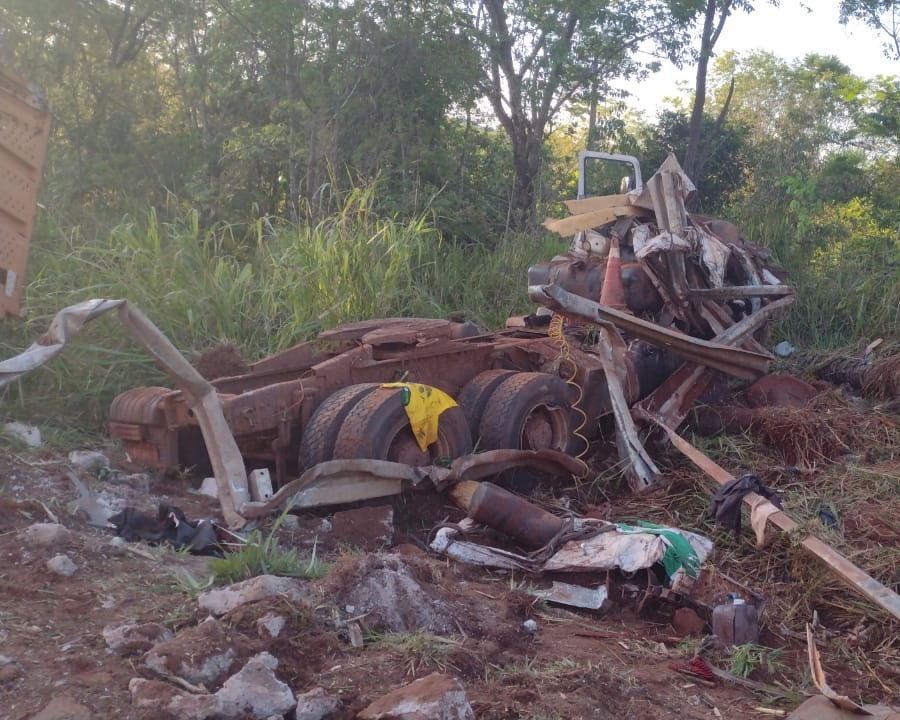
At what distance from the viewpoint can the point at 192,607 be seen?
10.6ft

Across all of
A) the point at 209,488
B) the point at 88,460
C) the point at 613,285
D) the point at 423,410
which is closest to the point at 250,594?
the point at 209,488

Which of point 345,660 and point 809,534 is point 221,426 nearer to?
point 345,660

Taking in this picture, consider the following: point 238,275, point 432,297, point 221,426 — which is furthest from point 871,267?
point 221,426

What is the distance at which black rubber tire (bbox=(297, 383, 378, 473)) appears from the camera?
4934mm

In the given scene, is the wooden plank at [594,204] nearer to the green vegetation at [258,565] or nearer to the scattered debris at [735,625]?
the scattered debris at [735,625]

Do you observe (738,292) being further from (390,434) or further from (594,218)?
(390,434)

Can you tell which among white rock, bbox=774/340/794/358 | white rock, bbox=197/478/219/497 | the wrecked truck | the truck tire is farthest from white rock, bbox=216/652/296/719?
white rock, bbox=774/340/794/358

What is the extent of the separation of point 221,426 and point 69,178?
765 cm

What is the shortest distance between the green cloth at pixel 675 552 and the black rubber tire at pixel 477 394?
1.47 meters

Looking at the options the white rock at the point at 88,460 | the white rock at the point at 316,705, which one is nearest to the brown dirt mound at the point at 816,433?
the white rock at the point at 88,460

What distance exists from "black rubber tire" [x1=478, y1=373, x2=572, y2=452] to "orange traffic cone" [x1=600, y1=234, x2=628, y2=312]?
3.75ft

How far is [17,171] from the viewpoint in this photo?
621 cm

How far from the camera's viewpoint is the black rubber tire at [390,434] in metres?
4.82

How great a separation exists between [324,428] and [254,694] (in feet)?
7.76
